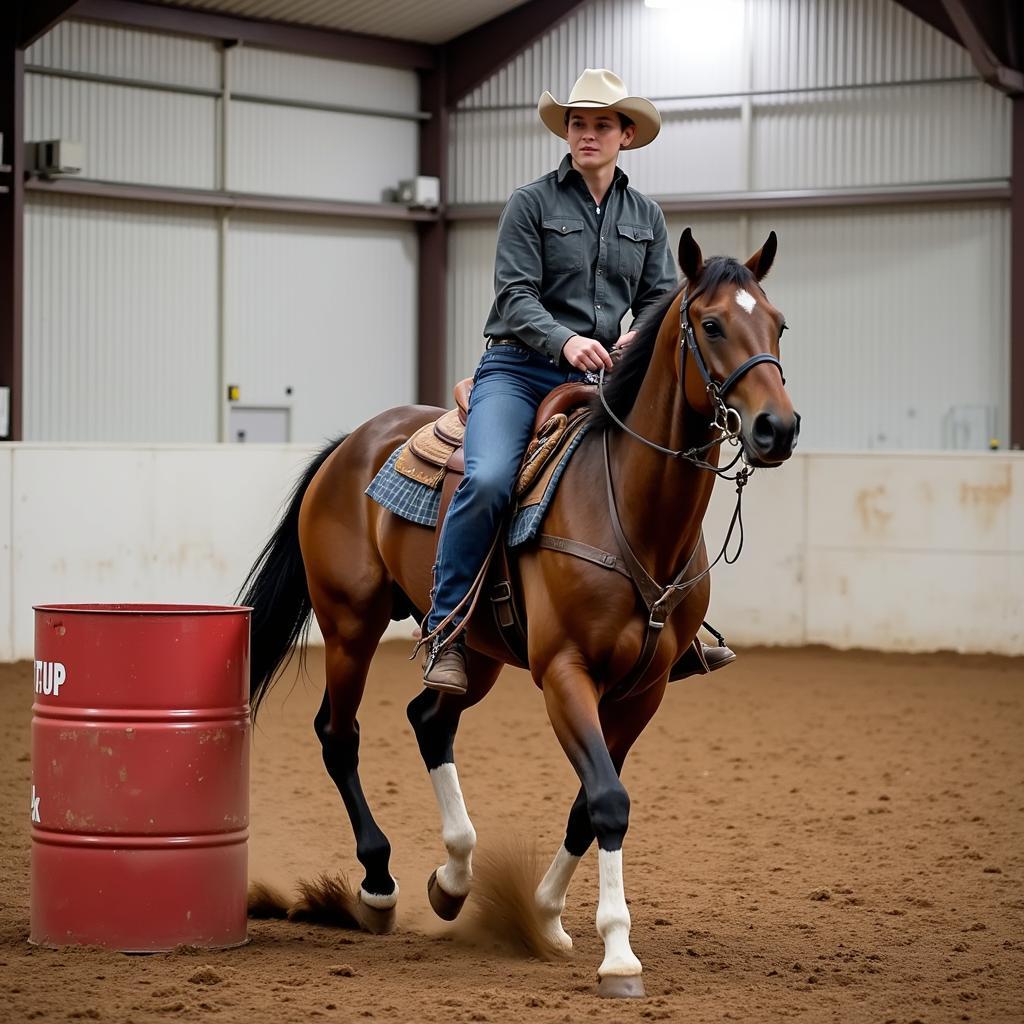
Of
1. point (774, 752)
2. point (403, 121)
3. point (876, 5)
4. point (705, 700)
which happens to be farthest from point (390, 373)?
point (774, 752)

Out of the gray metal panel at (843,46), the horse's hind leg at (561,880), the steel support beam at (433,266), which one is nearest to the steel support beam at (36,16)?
the steel support beam at (433,266)

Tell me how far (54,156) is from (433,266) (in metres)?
4.77

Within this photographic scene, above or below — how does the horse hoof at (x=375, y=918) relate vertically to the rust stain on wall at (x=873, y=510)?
below

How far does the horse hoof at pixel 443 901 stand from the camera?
5.00 meters

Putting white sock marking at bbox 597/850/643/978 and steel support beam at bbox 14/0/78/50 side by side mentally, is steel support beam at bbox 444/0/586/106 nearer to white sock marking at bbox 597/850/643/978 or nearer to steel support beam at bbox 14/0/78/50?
steel support beam at bbox 14/0/78/50

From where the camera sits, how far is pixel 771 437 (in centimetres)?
372

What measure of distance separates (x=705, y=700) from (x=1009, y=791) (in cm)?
312

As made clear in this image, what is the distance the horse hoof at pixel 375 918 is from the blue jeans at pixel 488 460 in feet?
3.31

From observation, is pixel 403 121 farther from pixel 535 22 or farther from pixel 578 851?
pixel 578 851

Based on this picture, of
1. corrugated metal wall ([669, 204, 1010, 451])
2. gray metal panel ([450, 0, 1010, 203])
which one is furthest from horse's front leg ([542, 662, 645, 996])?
gray metal panel ([450, 0, 1010, 203])

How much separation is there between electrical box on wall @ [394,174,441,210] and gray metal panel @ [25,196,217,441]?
2316 mm

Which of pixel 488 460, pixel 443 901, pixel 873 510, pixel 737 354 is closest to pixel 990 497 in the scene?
pixel 873 510

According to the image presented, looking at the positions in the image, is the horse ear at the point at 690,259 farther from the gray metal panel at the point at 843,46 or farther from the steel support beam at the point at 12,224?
the gray metal panel at the point at 843,46

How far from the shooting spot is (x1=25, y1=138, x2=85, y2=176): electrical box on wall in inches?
563
